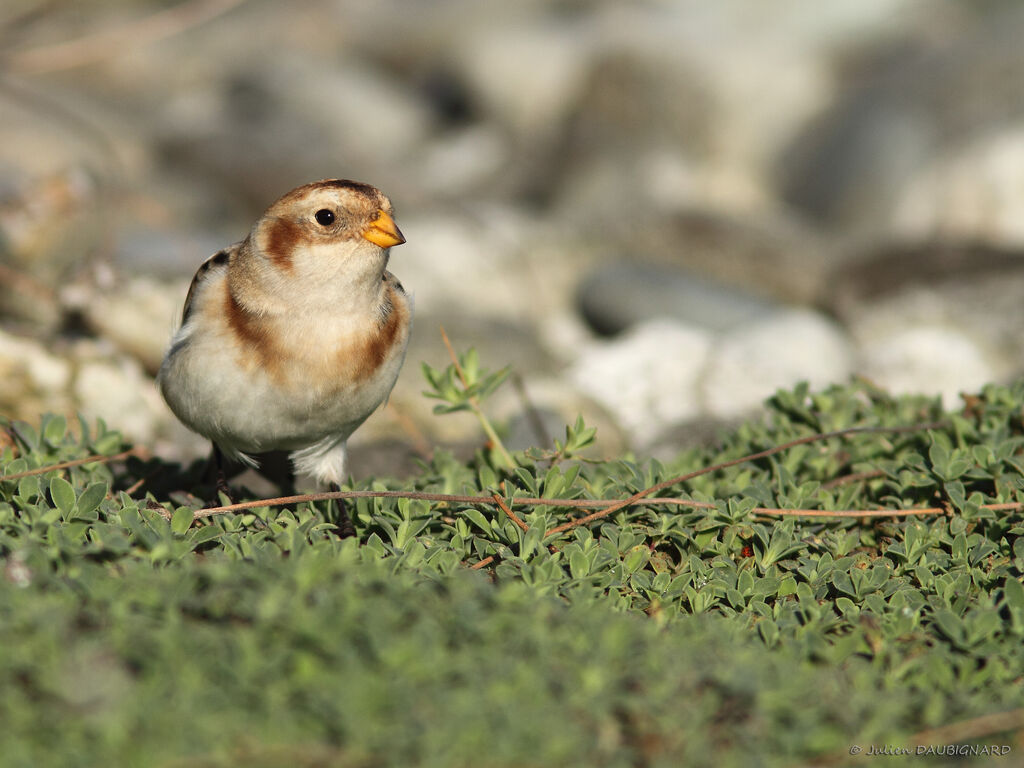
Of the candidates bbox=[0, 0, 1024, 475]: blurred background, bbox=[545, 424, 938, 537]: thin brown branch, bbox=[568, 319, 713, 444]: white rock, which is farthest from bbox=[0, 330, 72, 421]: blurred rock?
bbox=[568, 319, 713, 444]: white rock

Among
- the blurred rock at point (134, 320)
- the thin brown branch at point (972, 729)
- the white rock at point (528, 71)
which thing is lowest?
the thin brown branch at point (972, 729)

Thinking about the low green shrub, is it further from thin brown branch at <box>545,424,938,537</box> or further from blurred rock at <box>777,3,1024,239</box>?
blurred rock at <box>777,3,1024,239</box>

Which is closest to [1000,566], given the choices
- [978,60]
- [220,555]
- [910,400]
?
[910,400]

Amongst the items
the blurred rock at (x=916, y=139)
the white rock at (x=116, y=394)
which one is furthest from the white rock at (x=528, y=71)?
the white rock at (x=116, y=394)

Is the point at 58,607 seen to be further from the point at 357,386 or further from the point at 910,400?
the point at 910,400

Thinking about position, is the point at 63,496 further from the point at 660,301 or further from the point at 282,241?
the point at 660,301

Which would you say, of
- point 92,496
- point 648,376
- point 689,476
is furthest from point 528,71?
point 92,496

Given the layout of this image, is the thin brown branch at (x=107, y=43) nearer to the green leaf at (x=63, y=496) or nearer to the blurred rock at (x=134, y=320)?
the blurred rock at (x=134, y=320)
